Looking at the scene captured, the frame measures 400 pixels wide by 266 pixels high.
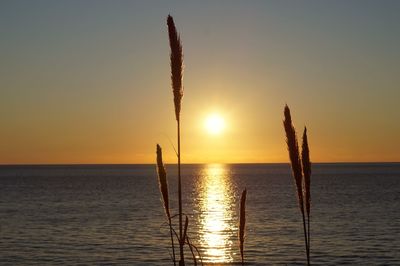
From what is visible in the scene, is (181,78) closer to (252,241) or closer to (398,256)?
(398,256)

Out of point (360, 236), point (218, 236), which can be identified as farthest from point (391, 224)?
point (218, 236)

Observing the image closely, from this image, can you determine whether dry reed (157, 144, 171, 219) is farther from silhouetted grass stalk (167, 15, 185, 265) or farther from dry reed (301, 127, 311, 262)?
dry reed (301, 127, 311, 262)

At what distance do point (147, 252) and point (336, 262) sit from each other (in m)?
12.4

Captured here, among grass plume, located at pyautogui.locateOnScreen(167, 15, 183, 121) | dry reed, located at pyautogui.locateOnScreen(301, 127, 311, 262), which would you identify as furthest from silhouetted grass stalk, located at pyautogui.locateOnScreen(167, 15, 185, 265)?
dry reed, located at pyautogui.locateOnScreen(301, 127, 311, 262)

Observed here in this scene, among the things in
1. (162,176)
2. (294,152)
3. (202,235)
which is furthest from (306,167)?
(202,235)

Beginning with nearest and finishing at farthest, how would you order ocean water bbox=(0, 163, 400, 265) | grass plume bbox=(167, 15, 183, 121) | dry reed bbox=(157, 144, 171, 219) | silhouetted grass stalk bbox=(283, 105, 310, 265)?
1. grass plume bbox=(167, 15, 183, 121)
2. silhouetted grass stalk bbox=(283, 105, 310, 265)
3. dry reed bbox=(157, 144, 171, 219)
4. ocean water bbox=(0, 163, 400, 265)

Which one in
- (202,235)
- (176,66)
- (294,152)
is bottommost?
(202,235)

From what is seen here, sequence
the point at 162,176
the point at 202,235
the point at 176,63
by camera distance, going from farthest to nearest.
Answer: the point at 202,235
the point at 162,176
the point at 176,63

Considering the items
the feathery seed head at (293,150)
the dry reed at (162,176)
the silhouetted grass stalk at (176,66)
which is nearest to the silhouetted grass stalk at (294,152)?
the feathery seed head at (293,150)

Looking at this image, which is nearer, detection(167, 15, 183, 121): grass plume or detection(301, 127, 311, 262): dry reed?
detection(167, 15, 183, 121): grass plume

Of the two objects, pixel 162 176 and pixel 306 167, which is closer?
pixel 306 167

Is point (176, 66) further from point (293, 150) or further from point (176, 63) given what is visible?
point (293, 150)

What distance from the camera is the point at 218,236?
2122 inches

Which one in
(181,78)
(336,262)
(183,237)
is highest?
(181,78)
